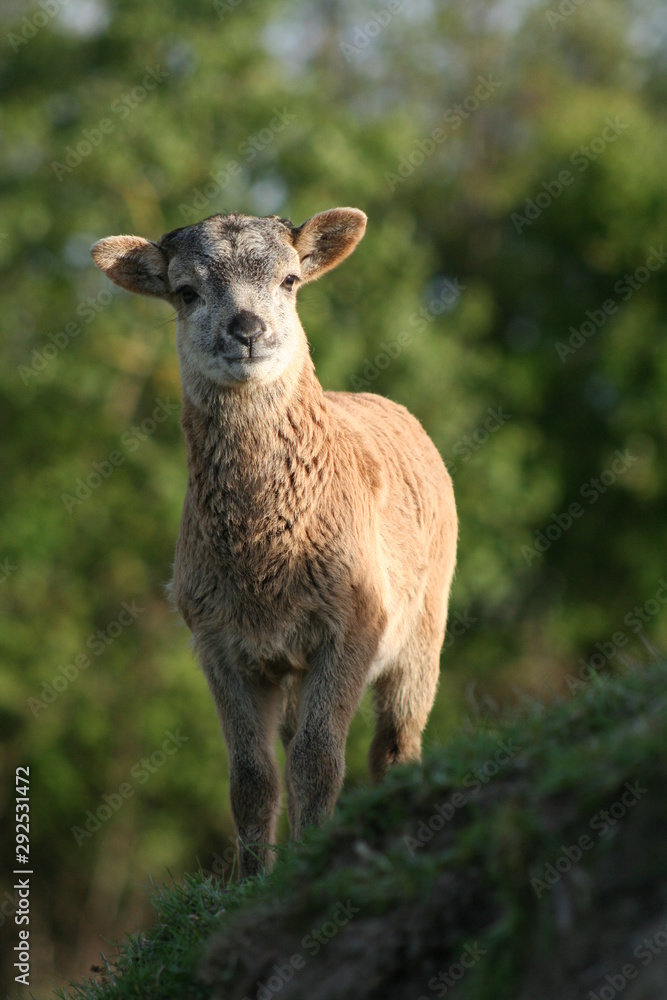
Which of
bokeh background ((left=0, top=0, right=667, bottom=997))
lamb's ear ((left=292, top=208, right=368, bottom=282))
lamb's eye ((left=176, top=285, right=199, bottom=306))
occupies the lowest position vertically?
bokeh background ((left=0, top=0, right=667, bottom=997))

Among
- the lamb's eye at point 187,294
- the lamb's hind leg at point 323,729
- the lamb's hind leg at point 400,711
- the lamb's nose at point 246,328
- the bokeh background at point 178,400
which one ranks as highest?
the lamb's nose at point 246,328

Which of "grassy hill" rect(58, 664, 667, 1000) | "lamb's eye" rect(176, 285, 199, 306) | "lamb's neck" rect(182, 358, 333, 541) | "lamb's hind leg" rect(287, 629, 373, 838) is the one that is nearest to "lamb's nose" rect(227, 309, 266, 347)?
"lamb's neck" rect(182, 358, 333, 541)

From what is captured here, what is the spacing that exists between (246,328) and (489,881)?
10.7ft

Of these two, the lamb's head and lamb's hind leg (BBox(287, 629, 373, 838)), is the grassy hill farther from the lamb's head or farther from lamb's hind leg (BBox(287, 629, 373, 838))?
the lamb's head

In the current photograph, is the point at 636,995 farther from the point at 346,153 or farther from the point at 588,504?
the point at 588,504

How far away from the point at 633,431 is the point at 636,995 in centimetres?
2634

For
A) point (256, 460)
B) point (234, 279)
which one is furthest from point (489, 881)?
point (234, 279)

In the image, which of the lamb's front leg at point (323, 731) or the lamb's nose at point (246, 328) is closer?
the lamb's front leg at point (323, 731)

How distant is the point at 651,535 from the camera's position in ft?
97.1

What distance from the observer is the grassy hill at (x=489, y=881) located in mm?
3658

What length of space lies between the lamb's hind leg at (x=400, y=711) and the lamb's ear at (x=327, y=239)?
8.09ft

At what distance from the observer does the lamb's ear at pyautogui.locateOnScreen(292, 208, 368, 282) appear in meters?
7.41

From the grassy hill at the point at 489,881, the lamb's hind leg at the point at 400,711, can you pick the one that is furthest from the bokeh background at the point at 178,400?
the grassy hill at the point at 489,881

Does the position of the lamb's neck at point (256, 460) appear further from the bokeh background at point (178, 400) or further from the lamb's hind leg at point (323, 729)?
the bokeh background at point (178, 400)
